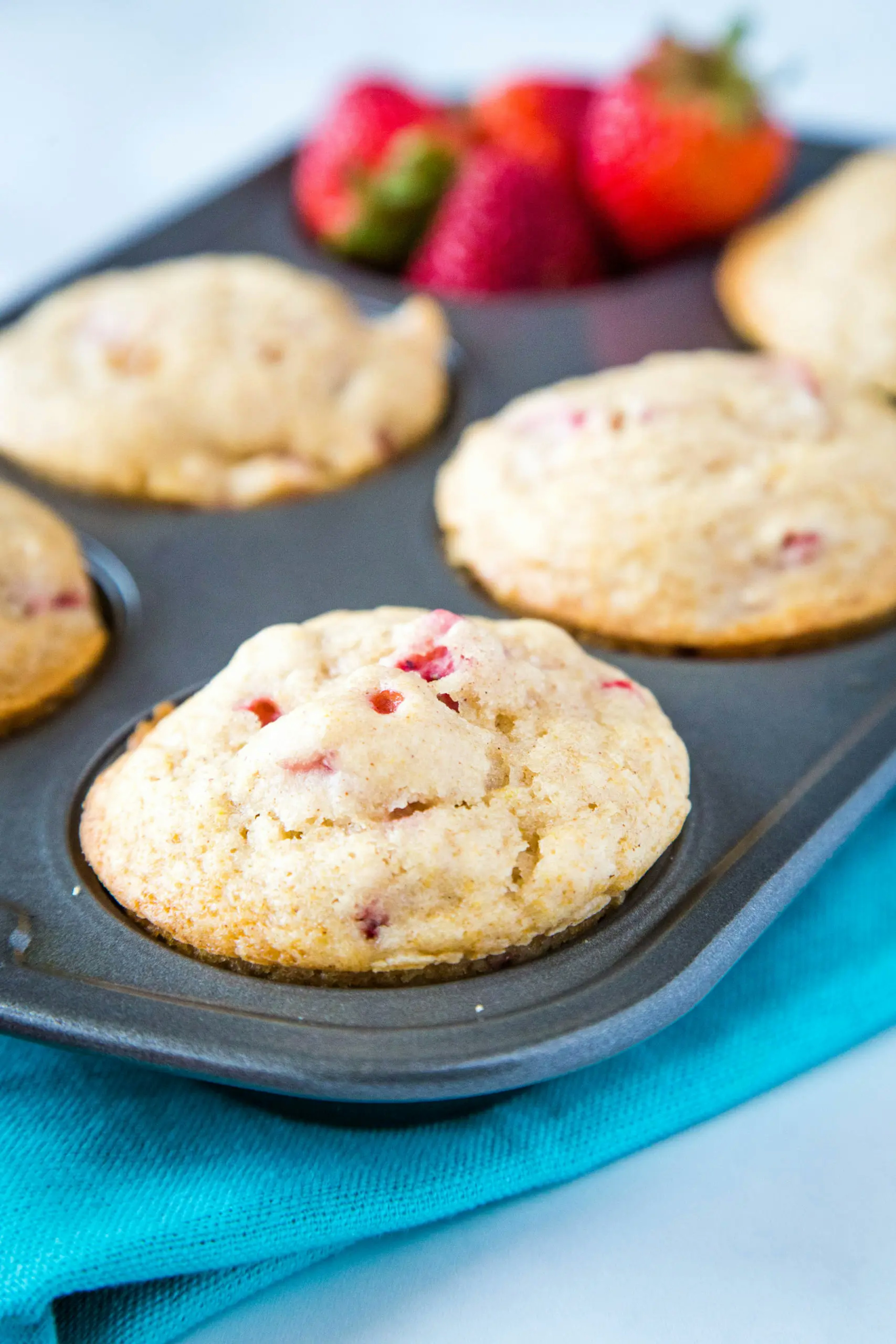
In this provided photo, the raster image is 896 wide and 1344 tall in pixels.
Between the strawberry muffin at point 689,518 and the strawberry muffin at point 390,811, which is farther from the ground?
the strawberry muffin at point 390,811

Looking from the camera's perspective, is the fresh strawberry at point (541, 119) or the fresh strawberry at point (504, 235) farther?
the fresh strawberry at point (541, 119)

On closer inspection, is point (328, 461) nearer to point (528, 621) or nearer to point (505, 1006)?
point (528, 621)

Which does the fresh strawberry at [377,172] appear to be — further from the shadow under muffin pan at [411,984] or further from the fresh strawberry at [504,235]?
the shadow under muffin pan at [411,984]

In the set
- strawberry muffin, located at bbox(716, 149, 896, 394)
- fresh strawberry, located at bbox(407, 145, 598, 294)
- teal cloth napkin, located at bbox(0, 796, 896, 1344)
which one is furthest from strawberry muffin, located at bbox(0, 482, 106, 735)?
strawberry muffin, located at bbox(716, 149, 896, 394)

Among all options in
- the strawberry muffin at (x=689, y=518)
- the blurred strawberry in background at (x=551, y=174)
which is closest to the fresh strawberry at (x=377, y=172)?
the blurred strawberry in background at (x=551, y=174)

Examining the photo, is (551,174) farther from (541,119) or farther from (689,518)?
(689,518)

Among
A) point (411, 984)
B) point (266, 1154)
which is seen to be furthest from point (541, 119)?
point (266, 1154)
